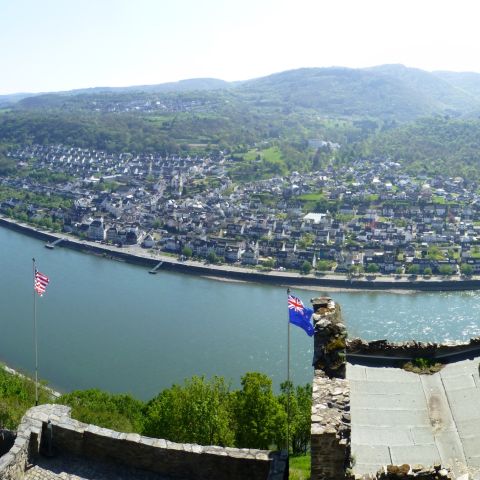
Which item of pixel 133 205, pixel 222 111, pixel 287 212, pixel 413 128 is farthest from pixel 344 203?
pixel 222 111

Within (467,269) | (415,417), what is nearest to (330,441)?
(415,417)

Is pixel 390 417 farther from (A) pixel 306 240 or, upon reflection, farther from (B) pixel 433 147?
(B) pixel 433 147

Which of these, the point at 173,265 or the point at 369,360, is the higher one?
the point at 369,360

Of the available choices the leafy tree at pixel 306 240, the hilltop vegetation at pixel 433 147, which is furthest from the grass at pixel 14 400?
the hilltop vegetation at pixel 433 147

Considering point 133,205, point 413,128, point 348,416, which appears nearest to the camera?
point 348,416

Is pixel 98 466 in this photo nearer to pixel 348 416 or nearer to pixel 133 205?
pixel 348 416
